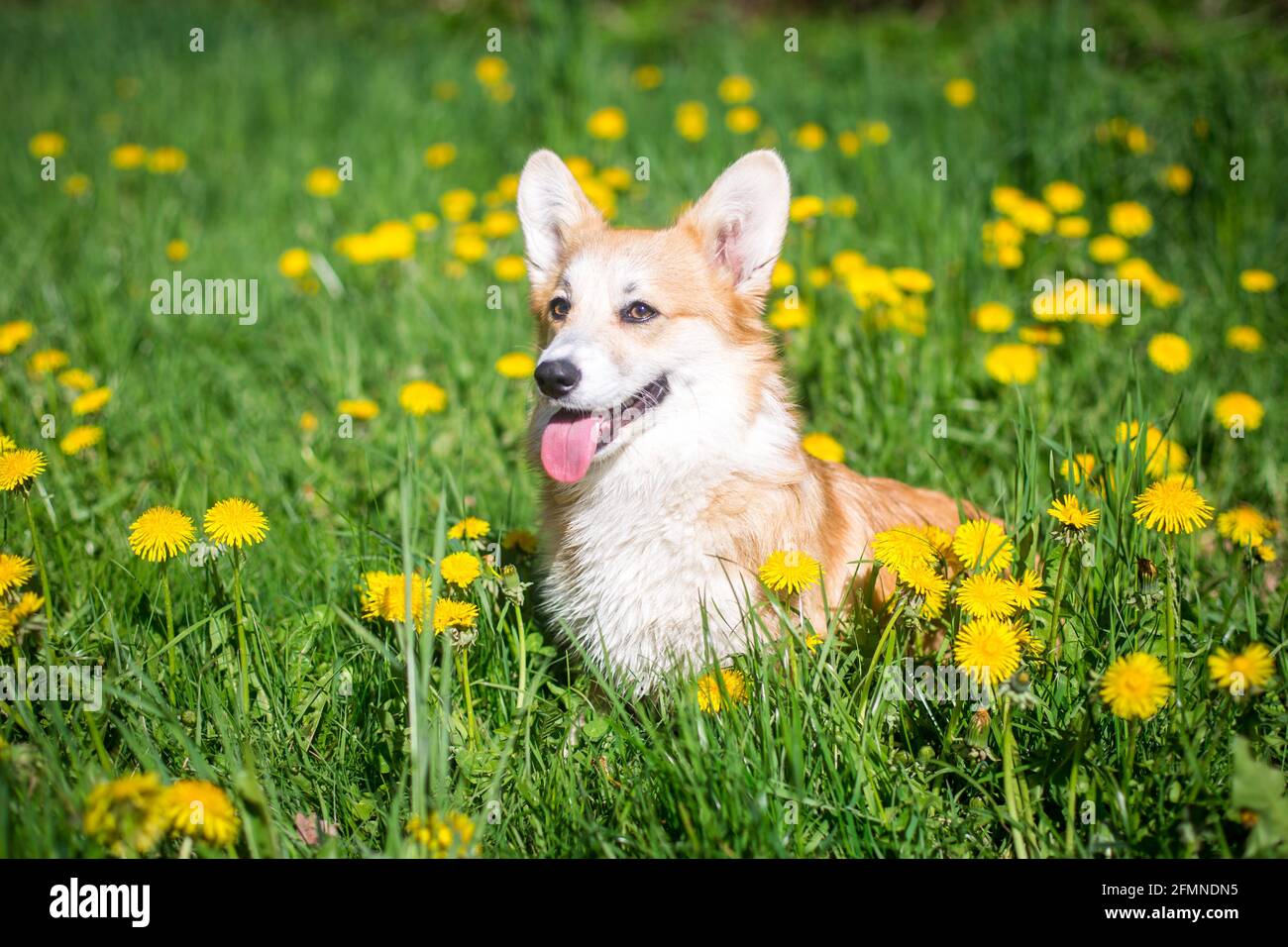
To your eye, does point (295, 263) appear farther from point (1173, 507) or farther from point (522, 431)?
point (1173, 507)

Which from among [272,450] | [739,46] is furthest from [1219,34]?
[272,450]

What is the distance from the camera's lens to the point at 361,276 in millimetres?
5020

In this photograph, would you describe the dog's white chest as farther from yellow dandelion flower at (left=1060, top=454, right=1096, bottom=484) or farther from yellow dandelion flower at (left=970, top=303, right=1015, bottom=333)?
yellow dandelion flower at (left=970, top=303, right=1015, bottom=333)

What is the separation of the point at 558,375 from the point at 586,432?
22cm

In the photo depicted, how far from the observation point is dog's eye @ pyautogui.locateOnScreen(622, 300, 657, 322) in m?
2.80

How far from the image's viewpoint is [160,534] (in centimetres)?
230

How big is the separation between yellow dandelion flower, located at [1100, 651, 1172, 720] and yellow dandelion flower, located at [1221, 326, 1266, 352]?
9.33 ft

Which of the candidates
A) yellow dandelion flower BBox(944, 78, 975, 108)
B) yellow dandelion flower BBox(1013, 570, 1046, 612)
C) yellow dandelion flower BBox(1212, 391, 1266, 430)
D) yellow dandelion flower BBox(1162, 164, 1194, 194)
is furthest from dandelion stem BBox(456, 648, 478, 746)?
yellow dandelion flower BBox(944, 78, 975, 108)

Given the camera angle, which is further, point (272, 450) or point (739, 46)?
point (739, 46)

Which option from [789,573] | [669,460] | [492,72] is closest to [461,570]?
[669,460]

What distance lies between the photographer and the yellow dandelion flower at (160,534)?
2291mm

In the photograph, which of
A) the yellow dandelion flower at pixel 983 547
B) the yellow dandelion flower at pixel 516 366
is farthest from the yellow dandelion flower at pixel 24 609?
the yellow dandelion flower at pixel 983 547
